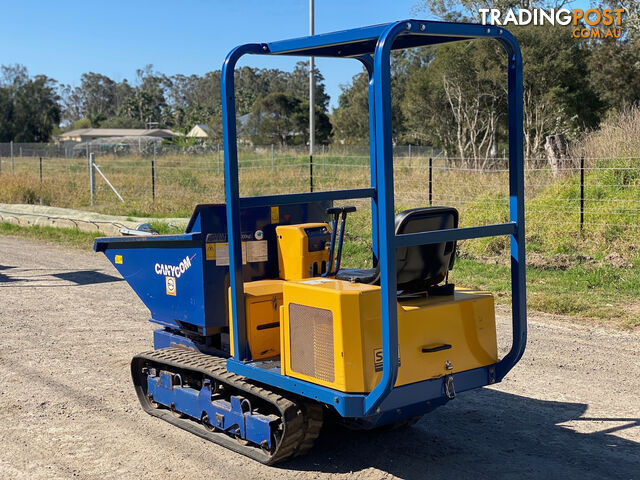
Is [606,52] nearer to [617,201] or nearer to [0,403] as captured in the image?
[617,201]

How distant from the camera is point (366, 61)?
5.89 meters

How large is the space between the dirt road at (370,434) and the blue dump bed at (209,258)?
88 cm

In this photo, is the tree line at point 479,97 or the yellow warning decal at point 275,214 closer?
the yellow warning decal at point 275,214

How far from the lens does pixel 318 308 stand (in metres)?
4.56

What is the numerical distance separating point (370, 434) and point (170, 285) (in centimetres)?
183

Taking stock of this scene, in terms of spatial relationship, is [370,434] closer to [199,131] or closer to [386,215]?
[386,215]

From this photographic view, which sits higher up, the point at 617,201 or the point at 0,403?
the point at 617,201

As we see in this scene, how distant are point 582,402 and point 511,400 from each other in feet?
1.79

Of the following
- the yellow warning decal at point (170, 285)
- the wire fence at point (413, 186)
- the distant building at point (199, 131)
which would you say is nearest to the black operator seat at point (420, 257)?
the yellow warning decal at point (170, 285)

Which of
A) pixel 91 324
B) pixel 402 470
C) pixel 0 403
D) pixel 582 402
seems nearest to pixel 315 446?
pixel 402 470

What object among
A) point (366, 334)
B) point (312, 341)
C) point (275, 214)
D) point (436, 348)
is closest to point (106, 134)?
point (275, 214)

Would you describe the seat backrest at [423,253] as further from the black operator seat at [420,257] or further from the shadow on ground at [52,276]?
the shadow on ground at [52,276]

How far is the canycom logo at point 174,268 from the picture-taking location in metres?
5.73

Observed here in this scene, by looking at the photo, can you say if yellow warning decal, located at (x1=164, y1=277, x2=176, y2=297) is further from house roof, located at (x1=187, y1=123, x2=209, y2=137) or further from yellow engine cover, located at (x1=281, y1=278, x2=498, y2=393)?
house roof, located at (x1=187, y1=123, x2=209, y2=137)
